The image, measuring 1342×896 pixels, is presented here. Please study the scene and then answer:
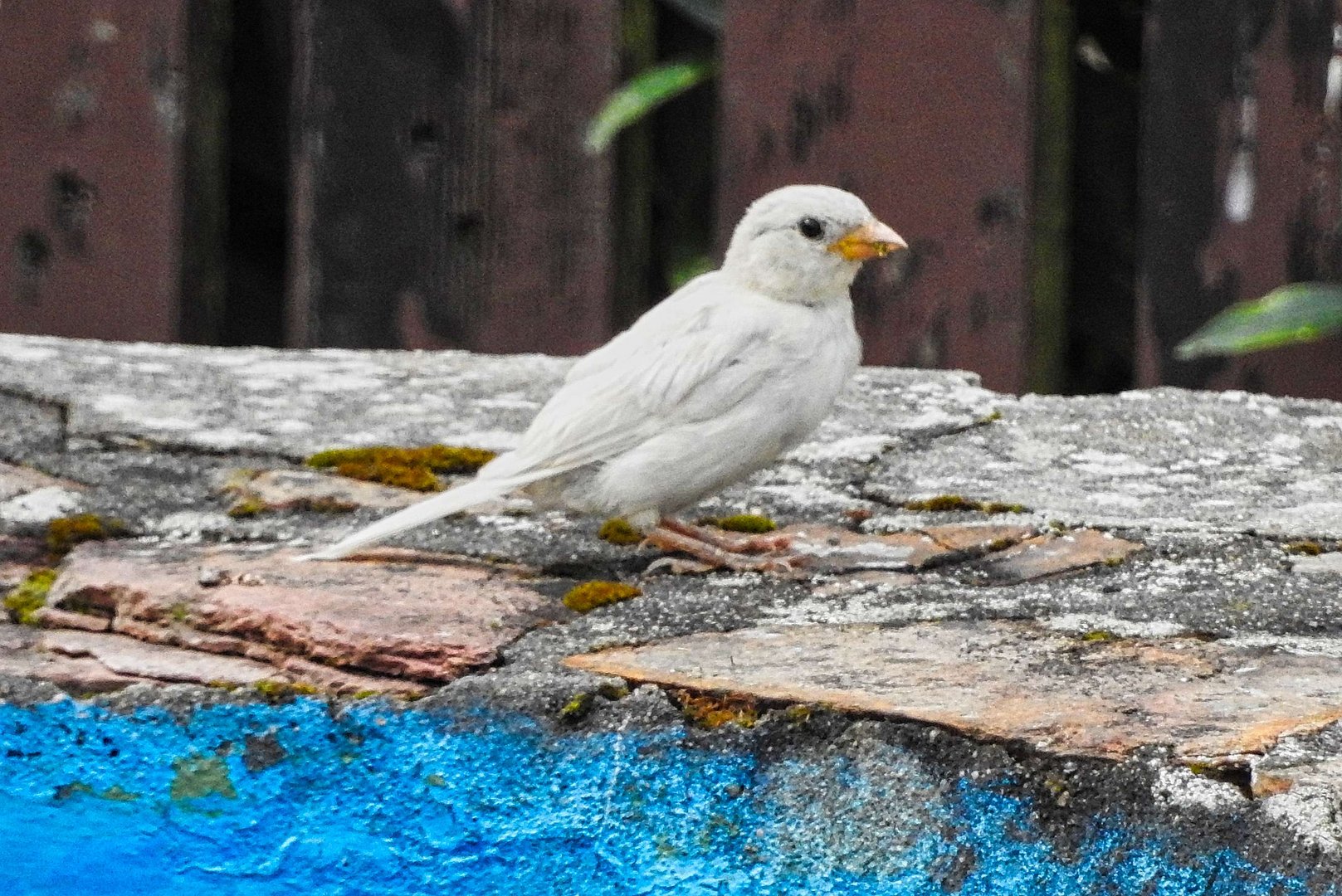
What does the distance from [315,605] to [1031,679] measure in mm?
779

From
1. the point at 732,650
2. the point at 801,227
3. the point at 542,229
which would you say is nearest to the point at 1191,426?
the point at 801,227

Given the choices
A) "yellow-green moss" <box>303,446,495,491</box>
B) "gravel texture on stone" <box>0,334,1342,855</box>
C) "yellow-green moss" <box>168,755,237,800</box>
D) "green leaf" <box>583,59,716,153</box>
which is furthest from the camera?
"green leaf" <box>583,59,716,153</box>

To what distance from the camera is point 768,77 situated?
3.43 metres

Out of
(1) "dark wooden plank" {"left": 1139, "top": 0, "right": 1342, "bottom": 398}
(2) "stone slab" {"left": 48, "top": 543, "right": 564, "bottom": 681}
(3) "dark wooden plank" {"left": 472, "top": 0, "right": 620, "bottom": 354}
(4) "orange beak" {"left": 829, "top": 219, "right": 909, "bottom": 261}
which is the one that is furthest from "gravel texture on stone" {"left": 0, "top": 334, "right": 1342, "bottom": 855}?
(4) "orange beak" {"left": 829, "top": 219, "right": 909, "bottom": 261}

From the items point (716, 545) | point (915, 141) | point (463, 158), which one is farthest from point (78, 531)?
point (915, 141)

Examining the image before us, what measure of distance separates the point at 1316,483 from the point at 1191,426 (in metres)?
0.31

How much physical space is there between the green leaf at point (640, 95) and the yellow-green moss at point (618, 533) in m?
0.83

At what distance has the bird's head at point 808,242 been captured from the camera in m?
2.86

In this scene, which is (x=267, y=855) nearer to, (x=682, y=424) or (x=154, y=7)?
(x=682, y=424)

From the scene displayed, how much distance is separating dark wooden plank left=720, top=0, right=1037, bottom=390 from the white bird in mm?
533

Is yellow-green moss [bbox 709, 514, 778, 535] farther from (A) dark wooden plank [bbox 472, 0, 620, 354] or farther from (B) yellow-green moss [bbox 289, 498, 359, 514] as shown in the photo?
(A) dark wooden plank [bbox 472, 0, 620, 354]

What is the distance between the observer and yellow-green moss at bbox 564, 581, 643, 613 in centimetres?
245

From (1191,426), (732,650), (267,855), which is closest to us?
(267,855)

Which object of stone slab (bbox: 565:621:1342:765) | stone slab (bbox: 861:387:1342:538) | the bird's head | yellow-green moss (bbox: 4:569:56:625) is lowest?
yellow-green moss (bbox: 4:569:56:625)
